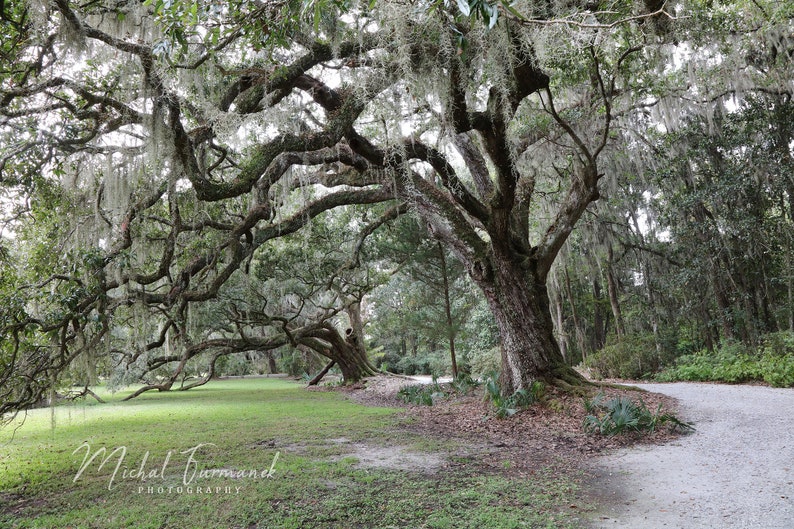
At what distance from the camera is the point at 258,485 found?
410cm

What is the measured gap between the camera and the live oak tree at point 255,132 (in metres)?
4.38

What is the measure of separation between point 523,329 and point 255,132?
17.1 feet

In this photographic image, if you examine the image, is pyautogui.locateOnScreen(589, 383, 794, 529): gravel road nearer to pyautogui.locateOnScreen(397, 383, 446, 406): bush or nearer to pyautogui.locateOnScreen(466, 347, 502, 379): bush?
pyautogui.locateOnScreen(397, 383, 446, 406): bush

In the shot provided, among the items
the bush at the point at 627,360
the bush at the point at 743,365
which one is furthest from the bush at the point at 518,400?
the bush at the point at 627,360

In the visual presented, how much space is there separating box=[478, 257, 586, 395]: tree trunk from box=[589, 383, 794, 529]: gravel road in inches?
75.2

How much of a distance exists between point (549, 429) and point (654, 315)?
927cm

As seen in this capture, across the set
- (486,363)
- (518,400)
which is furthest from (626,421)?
(486,363)

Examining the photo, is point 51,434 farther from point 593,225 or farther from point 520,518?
point 593,225

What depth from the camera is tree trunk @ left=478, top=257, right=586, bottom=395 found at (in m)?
7.42

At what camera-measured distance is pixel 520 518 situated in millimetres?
3127

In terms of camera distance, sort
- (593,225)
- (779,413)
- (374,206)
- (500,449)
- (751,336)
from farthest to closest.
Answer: (593,225) → (374,206) → (751,336) → (779,413) → (500,449)

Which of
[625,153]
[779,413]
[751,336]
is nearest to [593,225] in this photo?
[625,153]

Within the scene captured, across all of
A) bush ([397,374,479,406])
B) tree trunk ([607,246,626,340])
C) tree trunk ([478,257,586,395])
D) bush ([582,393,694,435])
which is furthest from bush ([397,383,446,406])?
tree trunk ([607,246,626,340])

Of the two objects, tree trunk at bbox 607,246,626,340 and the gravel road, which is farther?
tree trunk at bbox 607,246,626,340
